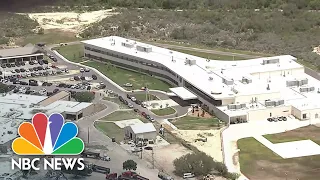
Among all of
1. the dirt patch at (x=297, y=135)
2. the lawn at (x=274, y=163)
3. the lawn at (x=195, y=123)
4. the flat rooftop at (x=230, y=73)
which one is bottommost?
the lawn at (x=274, y=163)

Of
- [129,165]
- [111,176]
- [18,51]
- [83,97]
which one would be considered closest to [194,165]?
[129,165]

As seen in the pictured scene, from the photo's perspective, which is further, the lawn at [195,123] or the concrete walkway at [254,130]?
the lawn at [195,123]

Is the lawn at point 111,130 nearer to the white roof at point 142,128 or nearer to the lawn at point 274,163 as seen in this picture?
the white roof at point 142,128

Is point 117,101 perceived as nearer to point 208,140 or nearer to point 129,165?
point 208,140

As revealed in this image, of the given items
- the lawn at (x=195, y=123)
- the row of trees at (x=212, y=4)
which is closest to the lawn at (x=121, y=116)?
the lawn at (x=195, y=123)

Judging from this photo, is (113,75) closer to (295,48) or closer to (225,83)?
(225,83)

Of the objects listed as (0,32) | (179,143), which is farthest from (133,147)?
(0,32)

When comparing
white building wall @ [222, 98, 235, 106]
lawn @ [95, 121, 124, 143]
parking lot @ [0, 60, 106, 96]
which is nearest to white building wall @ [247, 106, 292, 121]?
white building wall @ [222, 98, 235, 106]
